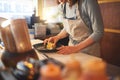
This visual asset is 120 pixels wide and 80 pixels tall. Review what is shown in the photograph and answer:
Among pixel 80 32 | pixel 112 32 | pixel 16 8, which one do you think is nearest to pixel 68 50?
pixel 80 32

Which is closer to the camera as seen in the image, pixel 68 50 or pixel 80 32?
pixel 68 50

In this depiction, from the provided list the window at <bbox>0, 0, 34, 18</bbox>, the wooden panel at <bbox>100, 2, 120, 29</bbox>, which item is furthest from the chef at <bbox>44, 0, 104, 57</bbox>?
the window at <bbox>0, 0, 34, 18</bbox>

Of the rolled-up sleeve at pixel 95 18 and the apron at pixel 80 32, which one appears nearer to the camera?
the rolled-up sleeve at pixel 95 18

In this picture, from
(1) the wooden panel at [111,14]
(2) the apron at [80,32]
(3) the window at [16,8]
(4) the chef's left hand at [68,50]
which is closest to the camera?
(4) the chef's left hand at [68,50]

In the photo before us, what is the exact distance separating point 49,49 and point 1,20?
0.49 m

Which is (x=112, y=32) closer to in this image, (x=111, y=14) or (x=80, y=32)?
(x=111, y=14)

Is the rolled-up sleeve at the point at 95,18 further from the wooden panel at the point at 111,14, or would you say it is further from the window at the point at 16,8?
the window at the point at 16,8

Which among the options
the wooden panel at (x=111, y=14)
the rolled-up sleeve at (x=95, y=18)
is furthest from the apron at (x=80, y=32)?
the wooden panel at (x=111, y=14)

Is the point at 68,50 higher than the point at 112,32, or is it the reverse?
the point at 68,50

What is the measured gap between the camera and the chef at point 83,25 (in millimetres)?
1386

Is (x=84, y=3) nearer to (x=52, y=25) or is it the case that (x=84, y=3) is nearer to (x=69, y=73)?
(x=69, y=73)

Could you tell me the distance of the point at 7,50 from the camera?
947mm

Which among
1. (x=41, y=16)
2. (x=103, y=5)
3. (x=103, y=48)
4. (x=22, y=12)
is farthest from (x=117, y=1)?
(x=22, y=12)

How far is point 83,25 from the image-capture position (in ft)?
5.02
